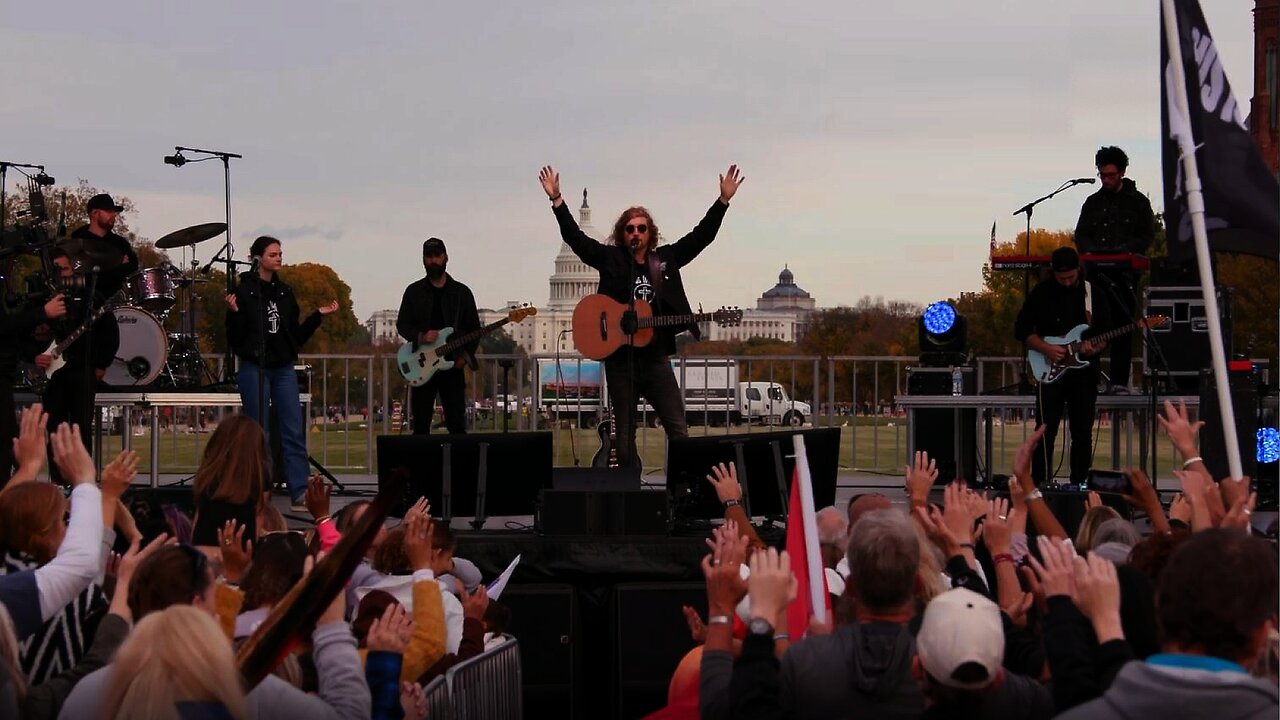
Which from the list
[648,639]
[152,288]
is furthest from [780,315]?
[648,639]

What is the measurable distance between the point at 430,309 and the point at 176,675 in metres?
10.3

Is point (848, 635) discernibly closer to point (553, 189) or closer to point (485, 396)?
point (553, 189)

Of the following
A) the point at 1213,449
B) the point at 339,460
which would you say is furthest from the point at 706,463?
the point at 339,460

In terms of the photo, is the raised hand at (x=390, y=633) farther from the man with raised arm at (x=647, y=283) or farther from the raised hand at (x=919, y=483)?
the man with raised arm at (x=647, y=283)

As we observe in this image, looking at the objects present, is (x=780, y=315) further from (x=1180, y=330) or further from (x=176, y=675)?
(x=176, y=675)

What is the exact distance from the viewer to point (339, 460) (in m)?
18.5

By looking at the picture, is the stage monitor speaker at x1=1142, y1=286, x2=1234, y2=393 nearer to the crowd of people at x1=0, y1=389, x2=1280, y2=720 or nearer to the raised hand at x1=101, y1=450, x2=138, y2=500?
the crowd of people at x1=0, y1=389, x2=1280, y2=720

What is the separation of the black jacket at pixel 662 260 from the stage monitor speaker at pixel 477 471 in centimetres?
191

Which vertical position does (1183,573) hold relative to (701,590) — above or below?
above

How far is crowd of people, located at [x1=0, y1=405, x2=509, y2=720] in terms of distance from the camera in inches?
155

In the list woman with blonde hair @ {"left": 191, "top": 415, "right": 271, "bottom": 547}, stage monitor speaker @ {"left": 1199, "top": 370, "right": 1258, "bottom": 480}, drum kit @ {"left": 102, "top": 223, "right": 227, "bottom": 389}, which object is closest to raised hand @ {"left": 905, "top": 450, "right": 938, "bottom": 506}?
woman with blonde hair @ {"left": 191, "top": 415, "right": 271, "bottom": 547}

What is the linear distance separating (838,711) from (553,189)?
8.47 metres

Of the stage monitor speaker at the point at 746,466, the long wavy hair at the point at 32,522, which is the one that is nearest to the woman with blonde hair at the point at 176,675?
the long wavy hair at the point at 32,522

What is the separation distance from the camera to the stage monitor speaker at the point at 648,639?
30.8 feet
